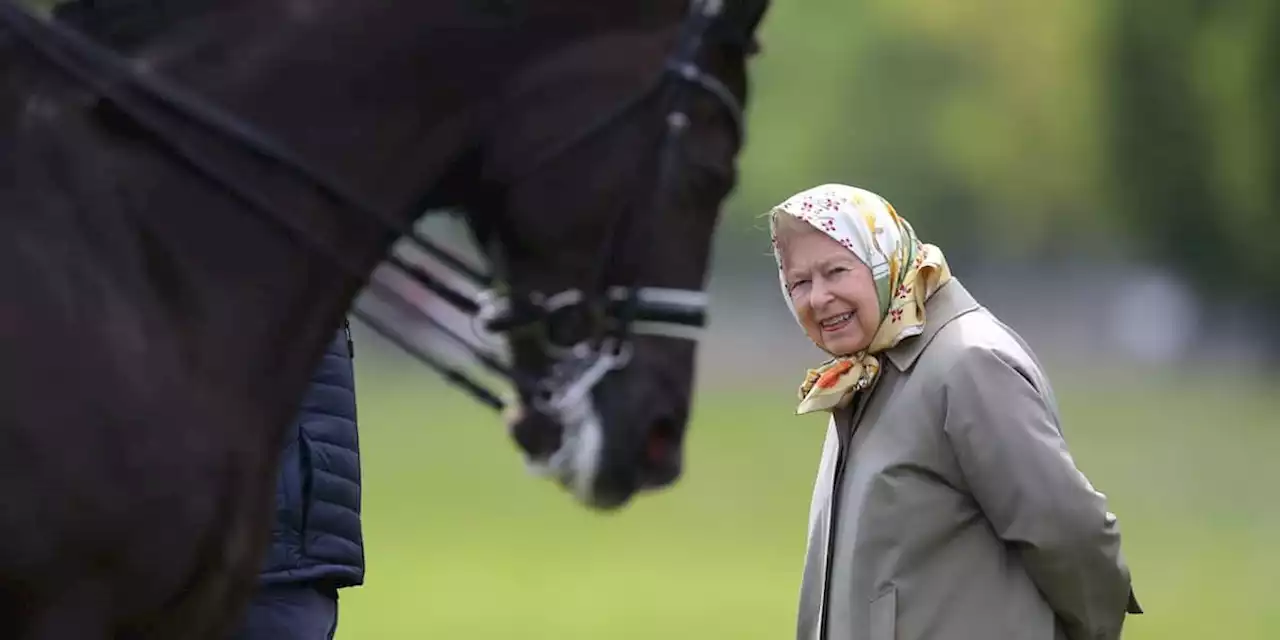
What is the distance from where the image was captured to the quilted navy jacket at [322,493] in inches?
142

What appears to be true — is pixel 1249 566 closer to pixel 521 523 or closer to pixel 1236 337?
pixel 521 523

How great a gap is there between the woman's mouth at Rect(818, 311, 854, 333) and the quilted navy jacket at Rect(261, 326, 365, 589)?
0.90 m

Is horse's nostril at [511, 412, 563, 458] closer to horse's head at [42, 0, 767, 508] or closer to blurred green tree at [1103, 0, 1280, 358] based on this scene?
horse's head at [42, 0, 767, 508]

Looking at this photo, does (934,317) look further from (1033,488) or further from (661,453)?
(661,453)

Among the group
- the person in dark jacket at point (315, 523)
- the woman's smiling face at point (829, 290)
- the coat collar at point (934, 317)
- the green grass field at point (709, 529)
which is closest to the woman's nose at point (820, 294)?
the woman's smiling face at point (829, 290)

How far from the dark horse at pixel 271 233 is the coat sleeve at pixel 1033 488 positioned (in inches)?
19.5

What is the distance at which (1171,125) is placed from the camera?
1260 inches

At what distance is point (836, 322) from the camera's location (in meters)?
3.44

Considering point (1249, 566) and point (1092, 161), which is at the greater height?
point (1092, 161)

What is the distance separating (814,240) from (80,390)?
4.18 feet

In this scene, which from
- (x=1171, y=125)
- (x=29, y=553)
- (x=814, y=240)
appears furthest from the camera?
(x=1171, y=125)

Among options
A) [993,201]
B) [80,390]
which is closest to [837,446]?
[80,390]

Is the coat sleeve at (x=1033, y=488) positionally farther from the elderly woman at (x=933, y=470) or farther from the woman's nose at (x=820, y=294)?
the woman's nose at (x=820, y=294)

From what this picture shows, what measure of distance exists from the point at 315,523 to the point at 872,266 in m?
1.13
